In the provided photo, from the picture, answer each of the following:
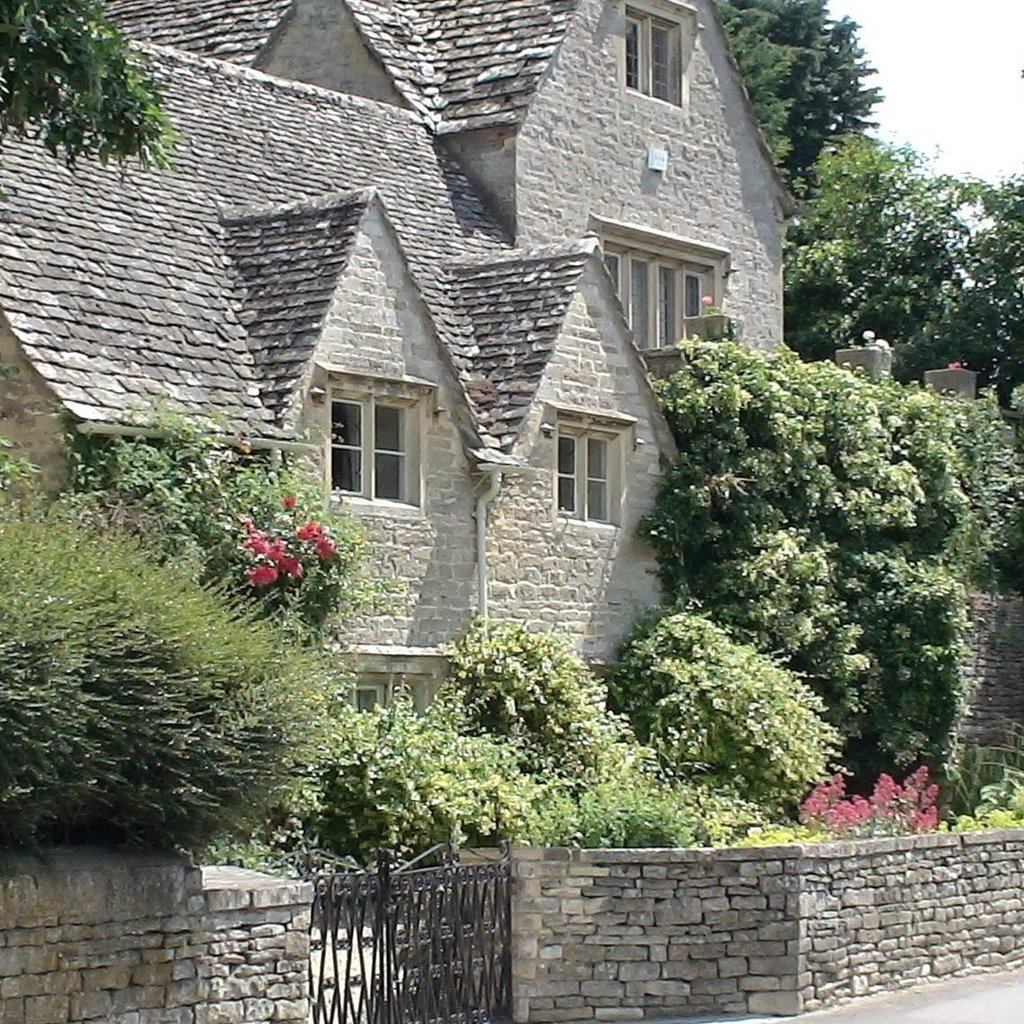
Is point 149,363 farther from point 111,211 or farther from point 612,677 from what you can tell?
point 612,677

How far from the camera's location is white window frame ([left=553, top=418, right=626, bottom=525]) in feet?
76.6

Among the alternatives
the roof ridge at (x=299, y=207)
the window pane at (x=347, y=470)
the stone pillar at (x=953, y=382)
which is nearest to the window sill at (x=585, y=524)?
the window pane at (x=347, y=470)

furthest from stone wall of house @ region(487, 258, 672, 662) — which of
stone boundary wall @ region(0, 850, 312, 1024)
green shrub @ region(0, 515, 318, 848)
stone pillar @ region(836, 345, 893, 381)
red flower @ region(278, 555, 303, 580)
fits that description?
green shrub @ region(0, 515, 318, 848)

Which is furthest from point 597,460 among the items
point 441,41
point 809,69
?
point 809,69

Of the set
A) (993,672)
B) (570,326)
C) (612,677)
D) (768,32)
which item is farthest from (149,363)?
(768,32)

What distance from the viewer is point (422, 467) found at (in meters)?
21.8

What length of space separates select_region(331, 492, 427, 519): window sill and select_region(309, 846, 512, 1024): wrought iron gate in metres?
5.70

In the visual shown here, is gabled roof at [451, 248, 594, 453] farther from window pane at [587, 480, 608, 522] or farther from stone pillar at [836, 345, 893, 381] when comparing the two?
stone pillar at [836, 345, 893, 381]

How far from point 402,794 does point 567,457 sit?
5663mm

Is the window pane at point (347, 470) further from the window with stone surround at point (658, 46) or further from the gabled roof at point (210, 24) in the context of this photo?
the gabled roof at point (210, 24)

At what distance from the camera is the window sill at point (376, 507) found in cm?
2092

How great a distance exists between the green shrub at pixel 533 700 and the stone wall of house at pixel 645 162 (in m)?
6.09

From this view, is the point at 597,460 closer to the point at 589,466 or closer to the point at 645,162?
the point at 589,466

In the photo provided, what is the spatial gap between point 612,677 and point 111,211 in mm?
7029
